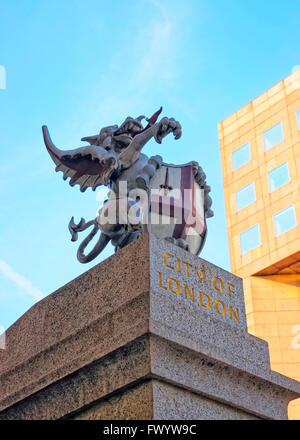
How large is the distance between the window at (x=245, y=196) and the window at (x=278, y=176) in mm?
1221

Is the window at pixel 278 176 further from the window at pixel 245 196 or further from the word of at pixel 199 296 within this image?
the word of at pixel 199 296

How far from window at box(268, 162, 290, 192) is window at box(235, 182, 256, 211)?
1.22 meters

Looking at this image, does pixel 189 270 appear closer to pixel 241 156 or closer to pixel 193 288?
pixel 193 288

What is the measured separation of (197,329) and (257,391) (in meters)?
0.95

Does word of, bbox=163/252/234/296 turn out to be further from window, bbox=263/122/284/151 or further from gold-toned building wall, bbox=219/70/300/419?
window, bbox=263/122/284/151

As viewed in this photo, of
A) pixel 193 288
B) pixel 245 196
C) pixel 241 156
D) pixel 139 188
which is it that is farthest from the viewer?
pixel 241 156

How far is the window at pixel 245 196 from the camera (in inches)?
1486

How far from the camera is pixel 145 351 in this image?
5.48m

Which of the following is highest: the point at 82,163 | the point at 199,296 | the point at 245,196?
the point at 245,196

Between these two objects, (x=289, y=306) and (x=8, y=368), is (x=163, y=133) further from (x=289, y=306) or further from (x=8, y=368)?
(x=289, y=306)

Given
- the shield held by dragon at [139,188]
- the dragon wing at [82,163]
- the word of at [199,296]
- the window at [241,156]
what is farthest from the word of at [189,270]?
the window at [241,156]

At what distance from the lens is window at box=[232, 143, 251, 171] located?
39.4 metres

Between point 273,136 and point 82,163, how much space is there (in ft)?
102

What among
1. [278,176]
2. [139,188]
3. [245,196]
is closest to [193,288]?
[139,188]
